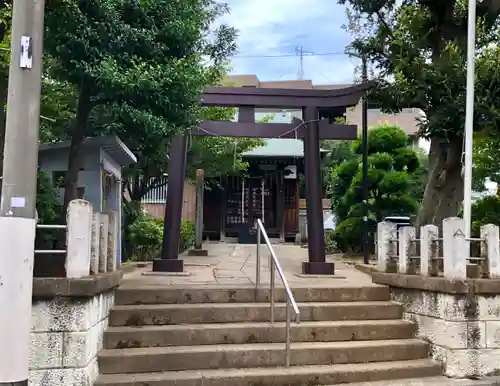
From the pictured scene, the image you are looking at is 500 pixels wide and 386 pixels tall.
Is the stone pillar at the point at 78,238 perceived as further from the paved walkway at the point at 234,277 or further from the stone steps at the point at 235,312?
the paved walkway at the point at 234,277

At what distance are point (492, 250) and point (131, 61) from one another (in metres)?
5.11

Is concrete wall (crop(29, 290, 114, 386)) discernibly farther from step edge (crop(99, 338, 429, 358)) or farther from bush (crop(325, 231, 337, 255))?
bush (crop(325, 231, 337, 255))

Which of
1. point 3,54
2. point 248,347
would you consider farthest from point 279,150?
point 248,347

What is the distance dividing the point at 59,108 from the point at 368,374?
6601mm

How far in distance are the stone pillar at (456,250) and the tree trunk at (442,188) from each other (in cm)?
318

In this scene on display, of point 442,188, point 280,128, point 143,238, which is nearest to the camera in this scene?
point 442,188

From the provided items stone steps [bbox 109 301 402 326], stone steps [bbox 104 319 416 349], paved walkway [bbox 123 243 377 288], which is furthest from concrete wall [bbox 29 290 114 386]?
paved walkway [bbox 123 243 377 288]

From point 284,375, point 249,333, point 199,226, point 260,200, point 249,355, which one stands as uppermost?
point 260,200

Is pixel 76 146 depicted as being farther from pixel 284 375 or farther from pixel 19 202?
pixel 284 375

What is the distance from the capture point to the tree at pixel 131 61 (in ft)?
18.7

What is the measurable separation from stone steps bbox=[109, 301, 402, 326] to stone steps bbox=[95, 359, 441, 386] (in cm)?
82

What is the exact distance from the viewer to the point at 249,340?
5.91m

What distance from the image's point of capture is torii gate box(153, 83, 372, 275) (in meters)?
9.51

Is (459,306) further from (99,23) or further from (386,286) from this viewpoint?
(99,23)
